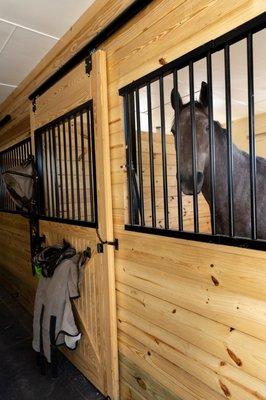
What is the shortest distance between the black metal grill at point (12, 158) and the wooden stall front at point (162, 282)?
1.18 meters

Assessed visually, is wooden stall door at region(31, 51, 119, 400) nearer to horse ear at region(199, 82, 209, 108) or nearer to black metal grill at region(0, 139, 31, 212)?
horse ear at region(199, 82, 209, 108)

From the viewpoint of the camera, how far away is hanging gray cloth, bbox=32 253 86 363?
1.81 metres

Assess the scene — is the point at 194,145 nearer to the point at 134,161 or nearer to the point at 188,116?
the point at 188,116

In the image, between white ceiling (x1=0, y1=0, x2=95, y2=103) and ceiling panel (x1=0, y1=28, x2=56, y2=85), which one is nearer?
white ceiling (x1=0, y1=0, x2=95, y2=103)

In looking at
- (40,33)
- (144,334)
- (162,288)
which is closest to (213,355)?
(162,288)

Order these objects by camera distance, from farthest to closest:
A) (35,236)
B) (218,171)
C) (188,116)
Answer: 1. (35,236)
2. (218,171)
3. (188,116)

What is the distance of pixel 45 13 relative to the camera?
1818mm

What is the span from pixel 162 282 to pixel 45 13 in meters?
1.91

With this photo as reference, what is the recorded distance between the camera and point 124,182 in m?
1.58

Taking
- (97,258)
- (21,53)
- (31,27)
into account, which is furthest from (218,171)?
(21,53)

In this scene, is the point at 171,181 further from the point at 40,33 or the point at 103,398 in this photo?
the point at 103,398

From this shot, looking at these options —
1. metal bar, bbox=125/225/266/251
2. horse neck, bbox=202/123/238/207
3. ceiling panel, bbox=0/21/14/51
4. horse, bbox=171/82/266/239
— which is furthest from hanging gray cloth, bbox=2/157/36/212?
horse neck, bbox=202/123/238/207

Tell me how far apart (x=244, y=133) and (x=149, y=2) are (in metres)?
3.71

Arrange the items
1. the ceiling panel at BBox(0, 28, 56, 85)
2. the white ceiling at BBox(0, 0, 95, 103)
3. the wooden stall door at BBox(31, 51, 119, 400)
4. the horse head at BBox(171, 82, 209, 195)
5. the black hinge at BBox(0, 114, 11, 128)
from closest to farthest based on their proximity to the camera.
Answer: the horse head at BBox(171, 82, 209, 195) → the wooden stall door at BBox(31, 51, 119, 400) → the white ceiling at BBox(0, 0, 95, 103) → the ceiling panel at BBox(0, 28, 56, 85) → the black hinge at BBox(0, 114, 11, 128)
